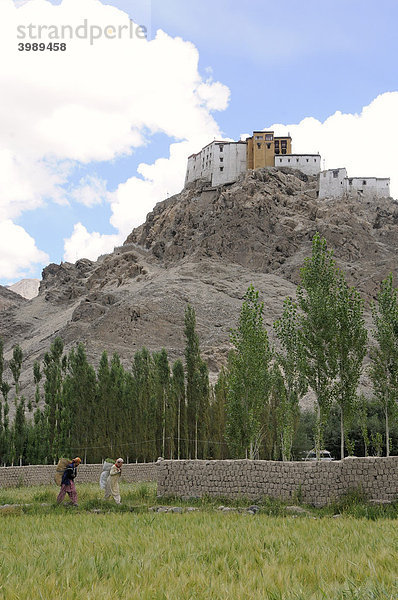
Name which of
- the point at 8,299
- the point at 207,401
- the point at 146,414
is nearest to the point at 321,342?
→ the point at 207,401

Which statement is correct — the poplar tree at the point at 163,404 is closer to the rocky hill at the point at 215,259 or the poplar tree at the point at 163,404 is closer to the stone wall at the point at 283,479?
the stone wall at the point at 283,479

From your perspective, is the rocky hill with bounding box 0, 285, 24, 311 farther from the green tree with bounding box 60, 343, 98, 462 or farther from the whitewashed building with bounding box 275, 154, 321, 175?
the green tree with bounding box 60, 343, 98, 462

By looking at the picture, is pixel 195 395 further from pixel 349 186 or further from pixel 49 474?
pixel 349 186

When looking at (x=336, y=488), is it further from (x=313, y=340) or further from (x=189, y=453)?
(x=189, y=453)

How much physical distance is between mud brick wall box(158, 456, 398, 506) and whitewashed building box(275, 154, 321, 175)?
85490 millimetres

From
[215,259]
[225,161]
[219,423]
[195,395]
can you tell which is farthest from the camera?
[225,161]

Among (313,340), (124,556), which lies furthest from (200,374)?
(124,556)

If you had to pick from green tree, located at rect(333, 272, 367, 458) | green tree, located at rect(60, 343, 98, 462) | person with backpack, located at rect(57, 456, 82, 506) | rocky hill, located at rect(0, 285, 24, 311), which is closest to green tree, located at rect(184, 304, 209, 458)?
green tree, located at rect(60, 343, 98, 462)

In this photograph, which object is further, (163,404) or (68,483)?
(163,404)

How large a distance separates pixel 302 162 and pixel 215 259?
2434 cm

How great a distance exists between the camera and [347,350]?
762 inches

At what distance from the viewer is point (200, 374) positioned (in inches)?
1241

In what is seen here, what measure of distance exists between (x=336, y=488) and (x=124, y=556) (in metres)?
6.68

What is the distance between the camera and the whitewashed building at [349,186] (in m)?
91.3
